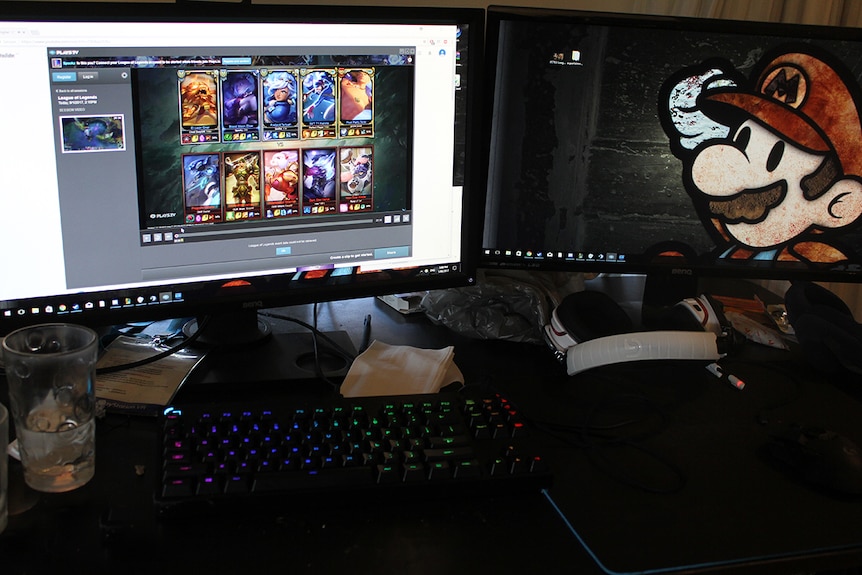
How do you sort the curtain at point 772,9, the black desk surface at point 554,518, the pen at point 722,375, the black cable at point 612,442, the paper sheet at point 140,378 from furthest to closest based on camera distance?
the curtain at point 772,9
the pen at point 722,375
the paper sheet at point 140,378
the black cable at point 612,442
the black desk surface at point 554,518

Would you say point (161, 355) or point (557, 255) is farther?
point (557, 255)

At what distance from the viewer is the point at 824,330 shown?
1075 mm

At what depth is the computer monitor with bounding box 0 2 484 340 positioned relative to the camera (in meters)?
0.84

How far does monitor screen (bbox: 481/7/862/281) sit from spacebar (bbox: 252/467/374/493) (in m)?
0.45

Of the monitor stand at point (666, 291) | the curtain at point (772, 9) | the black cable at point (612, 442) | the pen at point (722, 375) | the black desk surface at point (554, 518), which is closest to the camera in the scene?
the black desk surface at point (554, 518)

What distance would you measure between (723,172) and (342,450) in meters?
0.68

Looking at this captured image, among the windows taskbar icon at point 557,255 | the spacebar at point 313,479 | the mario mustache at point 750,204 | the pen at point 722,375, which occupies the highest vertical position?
the mario mustache at point 750,204

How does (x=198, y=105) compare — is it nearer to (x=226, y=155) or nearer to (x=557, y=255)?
(x=226, y=155)

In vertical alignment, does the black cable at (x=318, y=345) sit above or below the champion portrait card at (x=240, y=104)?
below

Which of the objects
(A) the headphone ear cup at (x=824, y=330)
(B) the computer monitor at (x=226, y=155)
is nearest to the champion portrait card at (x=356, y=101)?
(B) the computer monitor at (x=226, y=155)

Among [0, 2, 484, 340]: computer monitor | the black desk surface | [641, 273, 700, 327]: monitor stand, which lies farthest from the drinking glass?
[641, 273, 700, 327]: monitor stand

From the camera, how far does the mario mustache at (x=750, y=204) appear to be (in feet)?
3.65

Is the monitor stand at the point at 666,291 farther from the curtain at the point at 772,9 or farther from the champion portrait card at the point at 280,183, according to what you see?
the curtain at the point at 772,9

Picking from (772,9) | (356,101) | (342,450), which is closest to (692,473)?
(342,450)
